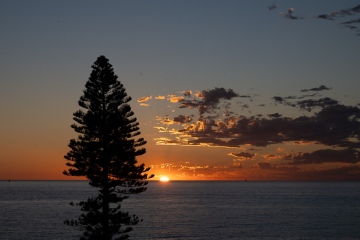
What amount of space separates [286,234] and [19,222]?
46.4 meters

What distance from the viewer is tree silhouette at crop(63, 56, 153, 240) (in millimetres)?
39000

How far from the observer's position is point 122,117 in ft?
132

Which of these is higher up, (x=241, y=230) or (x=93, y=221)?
(x=93, y=221)

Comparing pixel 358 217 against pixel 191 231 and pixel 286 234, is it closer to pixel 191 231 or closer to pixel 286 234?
pixel 286 234

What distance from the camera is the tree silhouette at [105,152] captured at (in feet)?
128

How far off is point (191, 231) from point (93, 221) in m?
38.2

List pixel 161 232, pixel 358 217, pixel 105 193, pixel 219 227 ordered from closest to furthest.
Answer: pixel 105 193 → pixel 161 232 → pixel 219 227 → pixel 358 217

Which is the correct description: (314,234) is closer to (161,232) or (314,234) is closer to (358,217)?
(161,232)

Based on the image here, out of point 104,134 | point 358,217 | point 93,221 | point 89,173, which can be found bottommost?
point 358,217

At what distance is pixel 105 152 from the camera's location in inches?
1550

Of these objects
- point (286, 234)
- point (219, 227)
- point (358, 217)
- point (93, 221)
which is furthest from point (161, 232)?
point (358, 217)

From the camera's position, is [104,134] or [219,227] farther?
[219,227]

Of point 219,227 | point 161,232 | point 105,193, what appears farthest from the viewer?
point 219,227

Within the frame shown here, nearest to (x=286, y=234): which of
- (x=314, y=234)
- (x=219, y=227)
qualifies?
(x=314, y=234)
